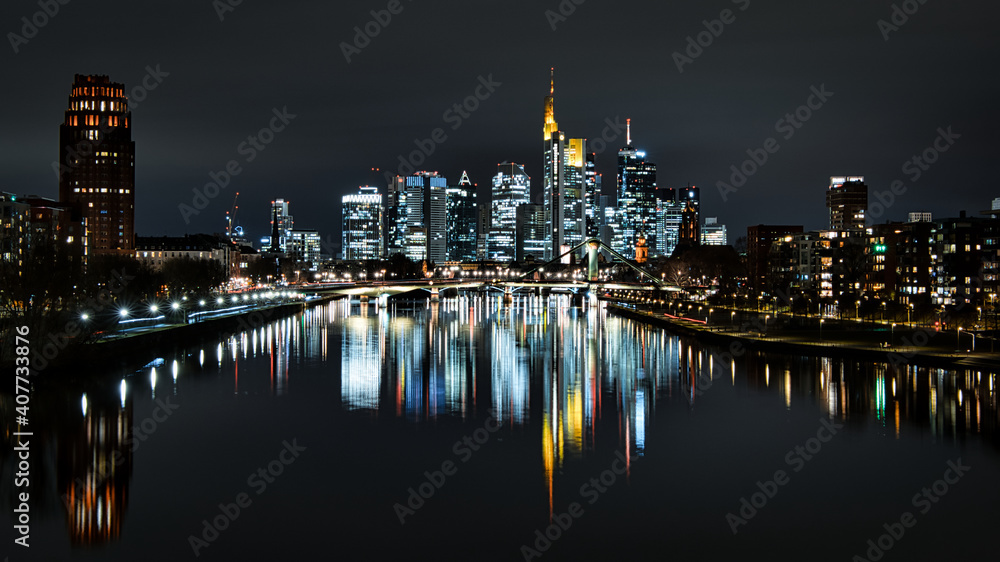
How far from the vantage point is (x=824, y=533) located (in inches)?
569

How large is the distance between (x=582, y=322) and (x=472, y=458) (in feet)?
145

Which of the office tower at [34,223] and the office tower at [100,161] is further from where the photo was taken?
the office tower at [100,161]

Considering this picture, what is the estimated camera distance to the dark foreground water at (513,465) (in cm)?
1403

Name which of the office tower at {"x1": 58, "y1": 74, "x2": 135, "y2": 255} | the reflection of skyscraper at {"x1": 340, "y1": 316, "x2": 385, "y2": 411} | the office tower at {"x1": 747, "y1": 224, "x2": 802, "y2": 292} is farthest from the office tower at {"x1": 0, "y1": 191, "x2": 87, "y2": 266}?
the office tower at {"x1": 747, "y1": 224, "x2": 802, "y2": 292}

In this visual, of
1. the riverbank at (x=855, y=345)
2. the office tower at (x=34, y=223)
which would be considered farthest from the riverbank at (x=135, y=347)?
the riverbank at (x=855, y=345)

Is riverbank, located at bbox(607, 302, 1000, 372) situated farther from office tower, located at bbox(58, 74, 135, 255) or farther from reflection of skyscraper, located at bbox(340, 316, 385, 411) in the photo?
office tower, located at bbox(58, 74, 135, 255)

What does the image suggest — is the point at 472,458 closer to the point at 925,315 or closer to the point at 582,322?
the point at 925,315

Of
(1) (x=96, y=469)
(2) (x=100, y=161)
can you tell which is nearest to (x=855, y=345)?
(1) (x=96, y=469)

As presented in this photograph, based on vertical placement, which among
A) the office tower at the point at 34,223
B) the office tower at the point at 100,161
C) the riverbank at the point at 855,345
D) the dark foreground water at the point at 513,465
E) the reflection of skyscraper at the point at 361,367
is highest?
the office tower at the point at 100,161

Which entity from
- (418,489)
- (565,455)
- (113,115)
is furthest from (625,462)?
(113,115)

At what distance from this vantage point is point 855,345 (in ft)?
121

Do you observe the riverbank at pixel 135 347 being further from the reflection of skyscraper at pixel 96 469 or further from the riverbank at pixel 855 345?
the riverbank at pixel 855 345

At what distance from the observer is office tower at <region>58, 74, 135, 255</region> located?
9775 cm

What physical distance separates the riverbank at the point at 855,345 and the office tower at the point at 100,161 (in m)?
69.2
